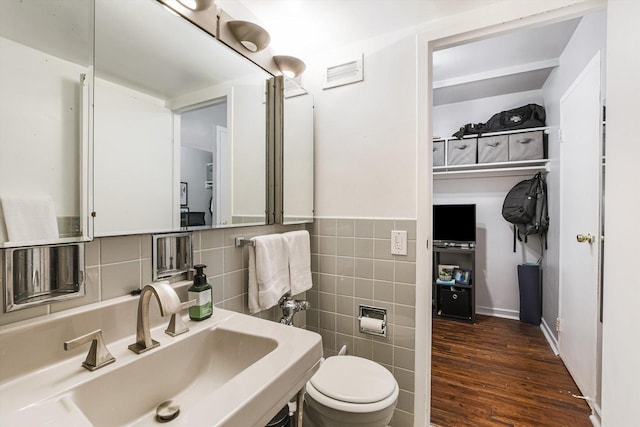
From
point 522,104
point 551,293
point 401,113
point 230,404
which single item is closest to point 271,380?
point 230,404

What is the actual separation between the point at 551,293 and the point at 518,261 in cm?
55

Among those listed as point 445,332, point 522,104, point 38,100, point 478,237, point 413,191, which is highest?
point 522,104

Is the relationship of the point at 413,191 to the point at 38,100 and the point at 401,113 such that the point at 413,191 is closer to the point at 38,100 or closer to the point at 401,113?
the point at 401,113

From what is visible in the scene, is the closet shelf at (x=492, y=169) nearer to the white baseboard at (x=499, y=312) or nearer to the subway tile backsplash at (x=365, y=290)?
the white baseboard at (x=499, y=312)

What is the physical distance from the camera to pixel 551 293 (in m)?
2.52

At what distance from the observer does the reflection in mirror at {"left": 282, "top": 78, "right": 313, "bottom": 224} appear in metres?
1.50

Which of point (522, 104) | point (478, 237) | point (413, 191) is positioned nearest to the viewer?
point (413, 191)

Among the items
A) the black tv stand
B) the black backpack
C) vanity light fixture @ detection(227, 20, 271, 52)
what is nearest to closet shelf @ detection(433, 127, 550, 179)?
the black backpack

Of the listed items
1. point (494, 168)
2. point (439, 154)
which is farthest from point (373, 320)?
point (494, 168)

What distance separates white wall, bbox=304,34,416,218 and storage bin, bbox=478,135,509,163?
190 centimetres

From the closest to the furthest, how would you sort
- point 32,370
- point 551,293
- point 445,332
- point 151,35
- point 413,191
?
point 32,370 → point 151,35 → point 413,191 → point 551,293 → point 445,332

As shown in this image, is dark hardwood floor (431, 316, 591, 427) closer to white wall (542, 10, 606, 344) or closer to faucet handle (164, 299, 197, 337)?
white wall (542, 10, 606, 344)

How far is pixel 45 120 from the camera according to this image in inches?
27.2

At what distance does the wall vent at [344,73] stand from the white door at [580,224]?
4.45 ft
